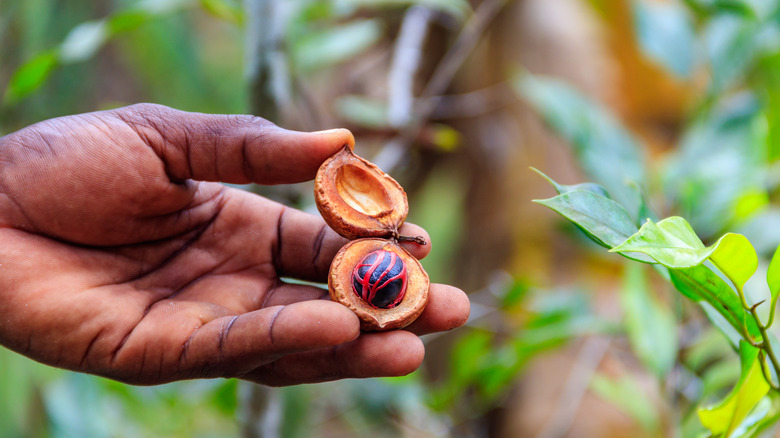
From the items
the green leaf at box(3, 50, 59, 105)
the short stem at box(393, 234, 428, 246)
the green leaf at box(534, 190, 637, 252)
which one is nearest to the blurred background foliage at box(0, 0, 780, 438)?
the green leaf at box(3, 50, 59, 105)

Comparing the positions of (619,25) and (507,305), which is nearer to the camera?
(507,305)

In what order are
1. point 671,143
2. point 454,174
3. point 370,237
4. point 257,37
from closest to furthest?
point 370,237
point 257,37
point 454,174
point 671,143

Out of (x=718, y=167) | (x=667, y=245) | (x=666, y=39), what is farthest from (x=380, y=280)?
(x=666, y=39)

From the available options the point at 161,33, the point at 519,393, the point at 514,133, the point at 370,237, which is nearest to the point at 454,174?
the point at 514,133

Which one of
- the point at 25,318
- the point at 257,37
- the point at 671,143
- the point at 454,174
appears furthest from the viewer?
the point at 671,143

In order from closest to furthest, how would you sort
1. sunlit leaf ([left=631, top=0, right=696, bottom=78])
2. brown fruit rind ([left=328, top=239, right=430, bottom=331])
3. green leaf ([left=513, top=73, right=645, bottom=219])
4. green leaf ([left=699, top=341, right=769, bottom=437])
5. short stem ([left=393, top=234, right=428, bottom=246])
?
green leaf ([left=699, top=341, right=769, bottom=437]) < brown fruit rind ([left=328, top=239, right=430, bottom=331]) < short stem ([left=393, top=234, right=428, bottom=246]) < green leaf ([left=513, top=73, right=645, bottom=219]) < sunlit leaf ([left=631, top=0, right=696, bottom=78])

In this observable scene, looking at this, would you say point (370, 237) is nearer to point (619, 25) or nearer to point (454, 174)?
point (454, 174)

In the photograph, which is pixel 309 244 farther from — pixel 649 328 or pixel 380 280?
pixel 649 328

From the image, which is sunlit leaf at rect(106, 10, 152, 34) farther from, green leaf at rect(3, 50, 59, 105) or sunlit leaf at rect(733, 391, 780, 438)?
sunlit leaf at rect(733, 391, 780, 438)
